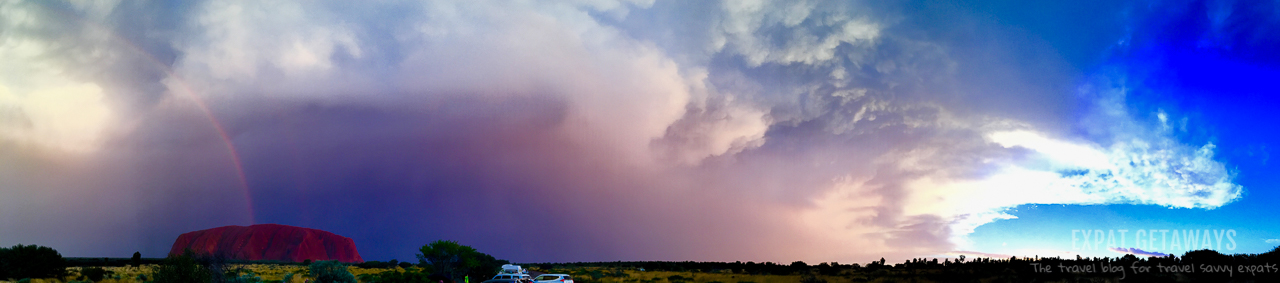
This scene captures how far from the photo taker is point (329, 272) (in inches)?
1187

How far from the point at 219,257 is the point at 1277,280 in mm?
48227

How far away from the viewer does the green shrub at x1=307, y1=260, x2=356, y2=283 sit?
2973cm

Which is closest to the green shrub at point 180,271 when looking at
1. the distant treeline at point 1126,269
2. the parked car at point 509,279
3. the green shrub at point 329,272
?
the green shrub at point 329,272

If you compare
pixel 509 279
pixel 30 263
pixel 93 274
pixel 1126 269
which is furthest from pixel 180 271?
pixel 1126 269

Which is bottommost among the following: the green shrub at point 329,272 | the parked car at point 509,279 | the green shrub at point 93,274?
the green shrub at point 93,274

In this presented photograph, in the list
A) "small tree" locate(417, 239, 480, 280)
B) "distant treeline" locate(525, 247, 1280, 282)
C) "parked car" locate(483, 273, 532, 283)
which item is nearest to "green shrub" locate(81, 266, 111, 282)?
"small tree" locate(417, 239, 480, 280)

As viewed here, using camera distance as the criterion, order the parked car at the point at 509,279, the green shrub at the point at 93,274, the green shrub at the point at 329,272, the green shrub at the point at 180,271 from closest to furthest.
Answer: the green shrub at the point at 180,271
the green shrub at the point at 329,272
the parked car at the point at 509,279
the green shrub at the point at 93,274

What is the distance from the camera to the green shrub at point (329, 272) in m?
29.7

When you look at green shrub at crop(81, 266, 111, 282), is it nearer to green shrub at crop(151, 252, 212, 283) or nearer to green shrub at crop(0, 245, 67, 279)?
green shrub at crop(0, 245, 67, 279)

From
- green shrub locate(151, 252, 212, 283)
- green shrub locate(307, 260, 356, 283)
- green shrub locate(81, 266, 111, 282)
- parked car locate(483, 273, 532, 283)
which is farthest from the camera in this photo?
green shrub locate(81, 266, 111, 282)

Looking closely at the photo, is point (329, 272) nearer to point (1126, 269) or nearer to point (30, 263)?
point (30, 263)

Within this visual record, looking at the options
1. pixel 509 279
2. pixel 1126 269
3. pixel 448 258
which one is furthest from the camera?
pixel 448 258

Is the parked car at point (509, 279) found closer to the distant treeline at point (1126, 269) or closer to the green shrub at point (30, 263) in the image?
the distant treeline at point (1126, 269)

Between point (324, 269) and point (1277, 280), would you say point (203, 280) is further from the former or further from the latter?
point (1277, 280)
